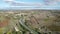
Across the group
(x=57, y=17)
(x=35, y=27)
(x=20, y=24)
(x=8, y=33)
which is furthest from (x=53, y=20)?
(x=8, y=33)

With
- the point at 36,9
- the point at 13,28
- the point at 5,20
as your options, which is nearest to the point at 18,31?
the point at 13,28

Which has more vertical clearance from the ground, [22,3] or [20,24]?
[22,3]

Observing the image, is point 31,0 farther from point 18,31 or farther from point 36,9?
point 18,31

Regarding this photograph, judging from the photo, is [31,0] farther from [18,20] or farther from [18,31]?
[18,31]

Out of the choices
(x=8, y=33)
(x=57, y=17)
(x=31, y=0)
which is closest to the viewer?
(x=8, y=33)

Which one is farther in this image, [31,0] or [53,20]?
[31,0]

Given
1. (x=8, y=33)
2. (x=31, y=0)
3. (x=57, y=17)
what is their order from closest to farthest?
(x=8, y=33)
(x=57, y=17)
(x=31, y=0)
